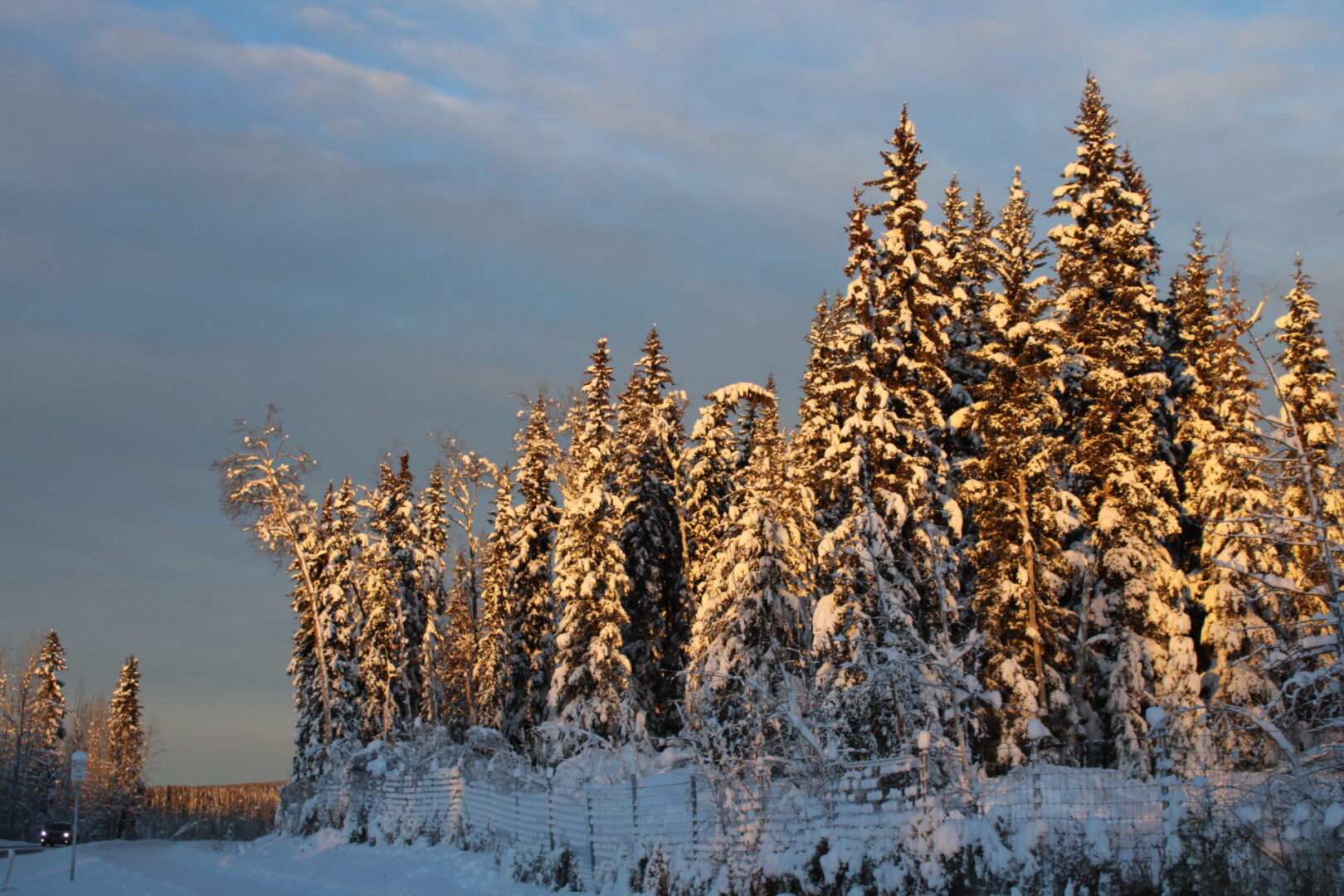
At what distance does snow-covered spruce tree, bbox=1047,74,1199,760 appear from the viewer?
28.0 m

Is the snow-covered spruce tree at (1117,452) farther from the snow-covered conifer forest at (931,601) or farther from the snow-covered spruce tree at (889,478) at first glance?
the snow-covered spruce tree at (889,478)

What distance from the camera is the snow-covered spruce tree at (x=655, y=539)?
4175cm

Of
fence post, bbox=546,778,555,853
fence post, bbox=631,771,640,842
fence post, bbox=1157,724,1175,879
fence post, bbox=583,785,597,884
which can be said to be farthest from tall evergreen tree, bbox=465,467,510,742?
fence post, bbox=1157,724,1175,879

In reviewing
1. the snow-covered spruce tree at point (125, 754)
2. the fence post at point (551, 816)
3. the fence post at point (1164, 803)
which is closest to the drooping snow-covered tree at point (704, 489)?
the fence post at point (551, 816)

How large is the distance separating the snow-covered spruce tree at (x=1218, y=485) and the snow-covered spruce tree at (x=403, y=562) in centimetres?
3157

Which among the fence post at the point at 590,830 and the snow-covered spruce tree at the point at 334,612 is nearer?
the fence post at the point at 590,830

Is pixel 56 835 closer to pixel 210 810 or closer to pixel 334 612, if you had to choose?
pixel 334 612

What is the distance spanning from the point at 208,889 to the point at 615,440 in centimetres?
2278

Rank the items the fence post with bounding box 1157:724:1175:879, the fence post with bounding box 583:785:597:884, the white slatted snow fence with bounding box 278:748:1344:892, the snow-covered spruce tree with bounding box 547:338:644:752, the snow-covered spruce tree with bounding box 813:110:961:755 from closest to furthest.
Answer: the fence post with bounding box 1157:724:1175:879 < the white slatted snow fence with bounding box 278:748:1344:892 < the fence post with bounding box 583:785:597:884 < the snow-covered spruce tree with bounding box 813:110:961:755 < the snow-covered spruce tree with bounding box 547:338:644:752

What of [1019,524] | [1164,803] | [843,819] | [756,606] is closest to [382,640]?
[756,606]

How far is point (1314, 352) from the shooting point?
30.0 m

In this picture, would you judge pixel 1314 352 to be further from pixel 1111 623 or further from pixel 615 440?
pixel 615 440

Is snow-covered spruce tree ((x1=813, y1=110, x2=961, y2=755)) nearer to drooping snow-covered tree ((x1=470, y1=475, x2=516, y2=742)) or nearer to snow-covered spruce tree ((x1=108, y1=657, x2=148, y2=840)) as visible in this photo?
drooping snow-covered tree ((x1=470, y1=475, x2=516, y2=742))

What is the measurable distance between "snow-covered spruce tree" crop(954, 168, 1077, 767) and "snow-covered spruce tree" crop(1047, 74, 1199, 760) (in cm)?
77
